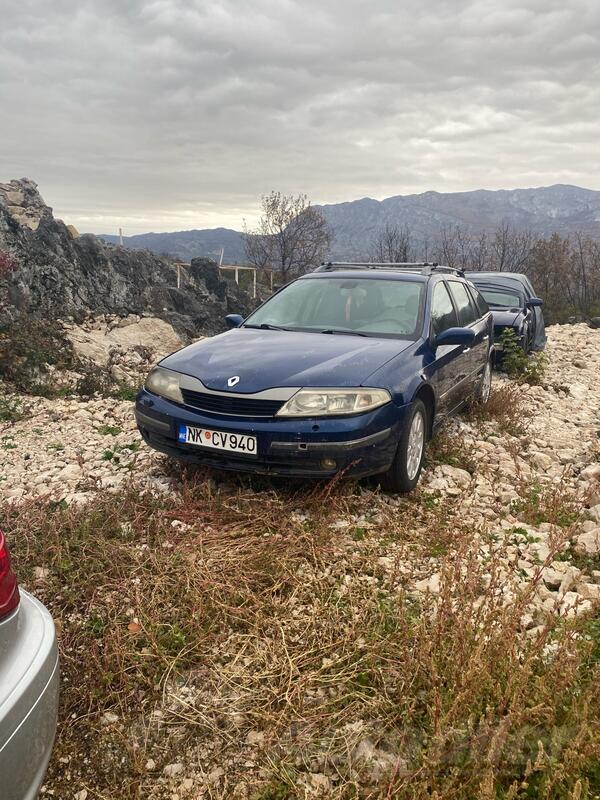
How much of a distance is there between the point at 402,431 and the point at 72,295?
8749 millimetres

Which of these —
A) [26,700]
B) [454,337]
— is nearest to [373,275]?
[454,337]

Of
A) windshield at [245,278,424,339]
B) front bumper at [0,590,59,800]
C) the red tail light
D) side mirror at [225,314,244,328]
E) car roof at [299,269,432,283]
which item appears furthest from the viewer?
side mirror at [225,314,244,328]

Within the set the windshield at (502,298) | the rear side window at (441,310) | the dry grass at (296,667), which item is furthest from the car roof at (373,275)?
the windshield at (502,298)

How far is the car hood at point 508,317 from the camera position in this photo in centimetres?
995

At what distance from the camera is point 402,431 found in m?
3.81

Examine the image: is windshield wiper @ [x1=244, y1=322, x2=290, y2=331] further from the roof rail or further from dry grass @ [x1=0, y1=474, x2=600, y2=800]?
dry grass @ [x1=0, y1=474, x2=600, y2=800]

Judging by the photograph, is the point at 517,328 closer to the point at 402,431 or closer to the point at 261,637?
the point at 402,431

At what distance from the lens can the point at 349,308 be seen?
4.82 metres

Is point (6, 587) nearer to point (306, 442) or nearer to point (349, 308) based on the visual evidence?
point (306, 442)

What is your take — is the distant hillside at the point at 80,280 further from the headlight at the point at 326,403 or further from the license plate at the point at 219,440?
the headlight at the point at 326,403

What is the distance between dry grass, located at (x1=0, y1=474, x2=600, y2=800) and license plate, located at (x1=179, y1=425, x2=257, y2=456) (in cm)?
41

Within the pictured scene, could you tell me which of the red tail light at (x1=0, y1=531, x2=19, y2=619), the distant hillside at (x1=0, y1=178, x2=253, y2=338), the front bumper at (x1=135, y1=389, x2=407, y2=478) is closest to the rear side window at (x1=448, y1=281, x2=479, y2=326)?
the front bumper at (x1=135, y1=389, x2=407, y2=478)

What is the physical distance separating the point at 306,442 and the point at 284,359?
0.67 meters

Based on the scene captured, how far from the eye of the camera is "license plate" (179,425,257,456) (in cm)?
352
